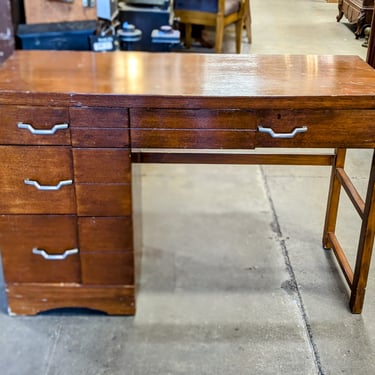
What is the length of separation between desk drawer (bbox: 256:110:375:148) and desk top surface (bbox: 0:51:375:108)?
4 centimetres

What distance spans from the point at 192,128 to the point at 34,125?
49cm

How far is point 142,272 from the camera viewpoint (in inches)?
93.5


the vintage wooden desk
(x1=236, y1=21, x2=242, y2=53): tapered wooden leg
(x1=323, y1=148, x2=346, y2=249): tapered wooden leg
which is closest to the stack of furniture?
the vintage wooden desk

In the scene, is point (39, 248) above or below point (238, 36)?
below

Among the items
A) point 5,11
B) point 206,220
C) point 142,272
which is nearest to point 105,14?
point 5,11

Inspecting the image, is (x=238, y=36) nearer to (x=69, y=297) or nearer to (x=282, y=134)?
(x=282, y=134)

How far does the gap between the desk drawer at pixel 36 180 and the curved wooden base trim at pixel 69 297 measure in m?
0.31

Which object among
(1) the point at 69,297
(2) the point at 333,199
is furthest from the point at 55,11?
(2) the point at 333,199

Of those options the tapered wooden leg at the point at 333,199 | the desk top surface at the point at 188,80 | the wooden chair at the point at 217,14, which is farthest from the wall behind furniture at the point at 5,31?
the tapered wooden leg at the point at 333,199

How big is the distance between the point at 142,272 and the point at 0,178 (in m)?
0.77

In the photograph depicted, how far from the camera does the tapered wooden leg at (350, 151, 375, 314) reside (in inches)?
77.6

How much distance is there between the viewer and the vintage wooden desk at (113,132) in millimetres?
1744

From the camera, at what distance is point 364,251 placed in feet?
6.73

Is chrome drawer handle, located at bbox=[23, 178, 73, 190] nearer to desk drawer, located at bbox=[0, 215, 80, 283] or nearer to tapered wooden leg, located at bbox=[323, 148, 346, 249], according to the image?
desk drawer, located at bbox=[0, 215, 80, 283]
